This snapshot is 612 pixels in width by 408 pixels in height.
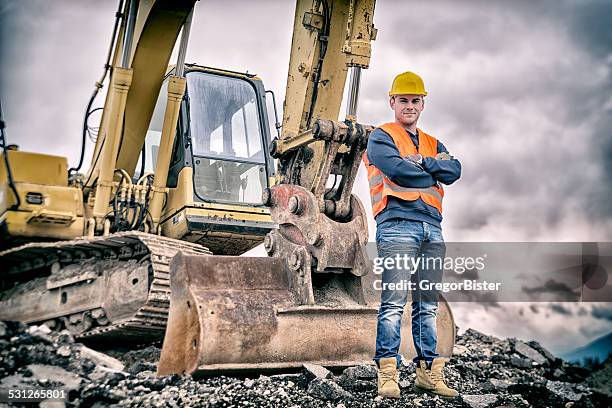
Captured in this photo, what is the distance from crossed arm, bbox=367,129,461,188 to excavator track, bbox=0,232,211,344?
89.6 inches

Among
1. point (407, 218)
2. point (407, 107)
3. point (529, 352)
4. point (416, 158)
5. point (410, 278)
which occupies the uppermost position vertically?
point (407, 107)

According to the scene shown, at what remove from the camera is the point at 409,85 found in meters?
3.71

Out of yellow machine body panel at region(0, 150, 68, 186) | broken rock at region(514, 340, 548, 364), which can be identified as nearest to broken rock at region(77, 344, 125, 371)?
yellow machine body panel at region(0, 150, 68, 186)

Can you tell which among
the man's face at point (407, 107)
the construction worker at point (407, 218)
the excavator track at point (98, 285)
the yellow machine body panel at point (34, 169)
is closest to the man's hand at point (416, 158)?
the construction worker at point (407, 218)

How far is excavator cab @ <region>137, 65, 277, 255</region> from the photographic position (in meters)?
6.45

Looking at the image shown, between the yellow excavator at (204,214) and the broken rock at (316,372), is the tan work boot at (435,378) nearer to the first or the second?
the broken rock at (316,372)

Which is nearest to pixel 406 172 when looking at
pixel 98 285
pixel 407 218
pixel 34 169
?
pixel 407 218

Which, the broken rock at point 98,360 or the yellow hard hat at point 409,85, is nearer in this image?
the yellow hard hat at point 409,85

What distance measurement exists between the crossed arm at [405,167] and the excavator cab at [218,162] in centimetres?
286

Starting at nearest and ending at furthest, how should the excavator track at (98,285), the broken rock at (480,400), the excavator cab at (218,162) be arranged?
1. the broken rock at (480,400)
2. the excavator track at (98,285)
3. the excavator cab at (218,162)

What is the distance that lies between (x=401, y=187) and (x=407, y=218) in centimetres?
15

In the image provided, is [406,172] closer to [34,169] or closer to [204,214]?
[204,214]

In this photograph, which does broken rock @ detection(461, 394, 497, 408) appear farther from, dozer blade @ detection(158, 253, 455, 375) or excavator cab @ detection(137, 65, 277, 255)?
excavator cab @ detection(137, 65, 277, 255)

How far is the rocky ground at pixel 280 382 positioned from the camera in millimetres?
3871
